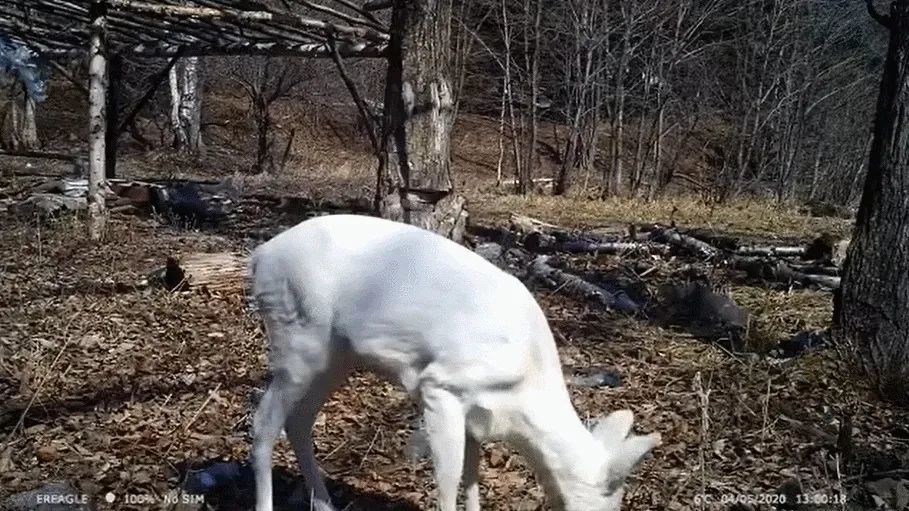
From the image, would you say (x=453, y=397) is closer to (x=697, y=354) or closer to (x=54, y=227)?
(x=697, y=354)

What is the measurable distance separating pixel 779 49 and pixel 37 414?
2088 centimetres

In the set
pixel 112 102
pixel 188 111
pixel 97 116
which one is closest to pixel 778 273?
pixel 97 116

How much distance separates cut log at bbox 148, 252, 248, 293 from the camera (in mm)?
7418

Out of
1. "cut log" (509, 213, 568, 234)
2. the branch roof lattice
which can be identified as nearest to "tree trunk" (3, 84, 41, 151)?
the branch roof lattice

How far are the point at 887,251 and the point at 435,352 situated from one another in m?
3.17

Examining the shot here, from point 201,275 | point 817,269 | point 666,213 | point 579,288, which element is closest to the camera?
point 201,275

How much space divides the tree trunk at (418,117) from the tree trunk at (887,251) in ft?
10.4

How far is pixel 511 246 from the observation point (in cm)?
1020

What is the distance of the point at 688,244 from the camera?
33.7ft

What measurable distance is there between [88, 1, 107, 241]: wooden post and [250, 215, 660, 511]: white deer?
653 cm

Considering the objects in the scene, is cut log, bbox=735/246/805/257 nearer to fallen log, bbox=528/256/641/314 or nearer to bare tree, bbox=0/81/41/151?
fallen log, bbox=528/256/641/314

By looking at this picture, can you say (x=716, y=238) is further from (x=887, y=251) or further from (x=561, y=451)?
(x=561, y=451)

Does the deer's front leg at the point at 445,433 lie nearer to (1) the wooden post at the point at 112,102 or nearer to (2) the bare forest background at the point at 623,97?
(1) the wooden post at the point at 112,102

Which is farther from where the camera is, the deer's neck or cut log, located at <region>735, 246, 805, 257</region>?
cut log, located at <region>735, 246, 805, 257</region>
